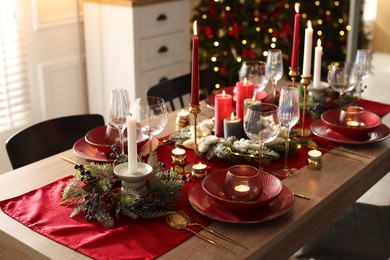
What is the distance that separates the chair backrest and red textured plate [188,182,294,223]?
696mm

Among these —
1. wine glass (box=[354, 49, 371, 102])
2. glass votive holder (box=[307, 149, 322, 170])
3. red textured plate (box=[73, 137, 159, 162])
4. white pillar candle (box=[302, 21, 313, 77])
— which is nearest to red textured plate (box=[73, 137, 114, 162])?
red textured plate (box=[73, 137, 159, 162])

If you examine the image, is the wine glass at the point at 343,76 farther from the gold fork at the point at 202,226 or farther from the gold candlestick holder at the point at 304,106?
the gold fork at the point at 202,226

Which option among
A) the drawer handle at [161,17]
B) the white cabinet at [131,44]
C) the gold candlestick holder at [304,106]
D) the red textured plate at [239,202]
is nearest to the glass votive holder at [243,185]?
the red textured plate at [239,202]

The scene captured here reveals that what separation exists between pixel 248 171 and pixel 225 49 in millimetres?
2707

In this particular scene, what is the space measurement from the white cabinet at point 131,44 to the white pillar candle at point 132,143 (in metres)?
1.95

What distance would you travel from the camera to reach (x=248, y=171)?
165cm

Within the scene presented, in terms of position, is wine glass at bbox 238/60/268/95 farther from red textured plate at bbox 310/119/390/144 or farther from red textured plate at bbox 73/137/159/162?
red textured plate at bbox 73/137/159/162

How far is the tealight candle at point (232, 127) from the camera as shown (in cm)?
207

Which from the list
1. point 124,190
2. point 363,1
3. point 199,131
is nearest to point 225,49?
point 363,1

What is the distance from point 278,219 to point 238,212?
10cm

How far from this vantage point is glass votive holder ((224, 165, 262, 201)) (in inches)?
63.2

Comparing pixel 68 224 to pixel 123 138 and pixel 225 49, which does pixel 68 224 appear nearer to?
pixel 123 138

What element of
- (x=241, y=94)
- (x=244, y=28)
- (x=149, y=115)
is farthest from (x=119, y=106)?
(x=244, y=28)

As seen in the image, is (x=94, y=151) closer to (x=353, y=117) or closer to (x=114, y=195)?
(x=114, y=195)
